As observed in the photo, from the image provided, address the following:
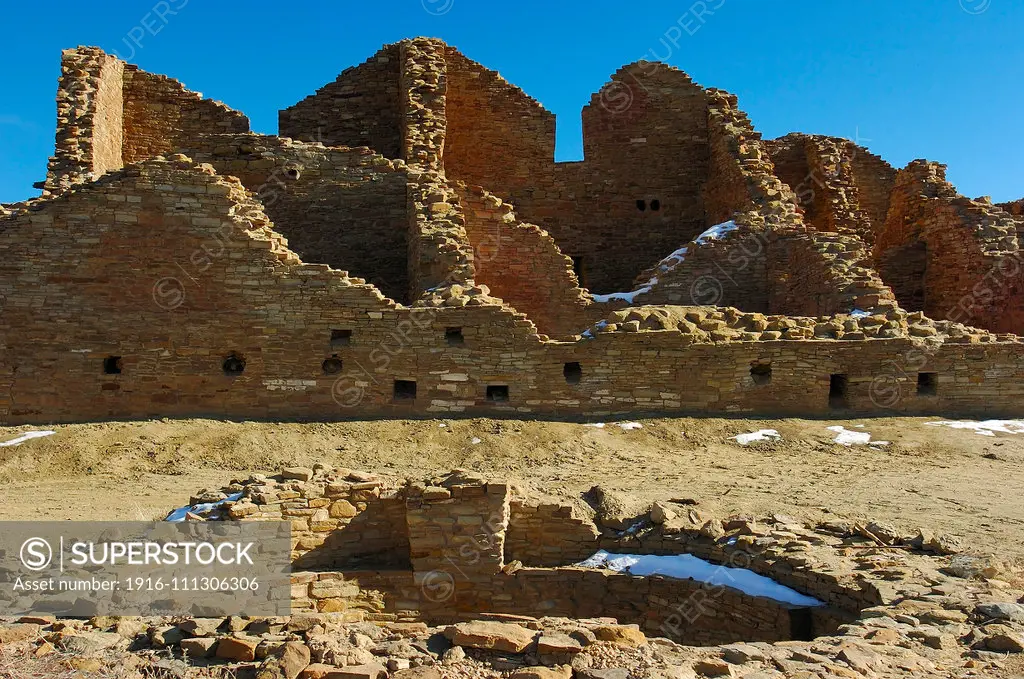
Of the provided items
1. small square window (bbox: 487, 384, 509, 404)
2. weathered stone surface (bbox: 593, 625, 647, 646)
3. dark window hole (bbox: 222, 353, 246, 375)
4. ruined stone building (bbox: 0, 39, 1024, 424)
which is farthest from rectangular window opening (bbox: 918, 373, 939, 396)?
dark window hole (bbox: 222, 353, 246, 375)

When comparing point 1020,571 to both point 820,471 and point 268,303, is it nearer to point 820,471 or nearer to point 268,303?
point 820,471

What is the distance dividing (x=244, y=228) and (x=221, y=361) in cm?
219

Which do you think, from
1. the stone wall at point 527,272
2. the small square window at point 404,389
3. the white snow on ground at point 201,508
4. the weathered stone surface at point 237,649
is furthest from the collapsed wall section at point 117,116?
the weathered stone surface at point 237,649

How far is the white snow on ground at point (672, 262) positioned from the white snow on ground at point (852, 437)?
185 inches

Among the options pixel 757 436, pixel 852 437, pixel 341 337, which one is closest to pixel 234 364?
pixel 341 337

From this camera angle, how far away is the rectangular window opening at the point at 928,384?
43.1 feet

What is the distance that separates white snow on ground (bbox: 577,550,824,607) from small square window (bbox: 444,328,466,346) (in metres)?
5.43

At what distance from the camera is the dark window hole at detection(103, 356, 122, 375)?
1270 centimetres

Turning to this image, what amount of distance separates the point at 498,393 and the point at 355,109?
987 centimetres

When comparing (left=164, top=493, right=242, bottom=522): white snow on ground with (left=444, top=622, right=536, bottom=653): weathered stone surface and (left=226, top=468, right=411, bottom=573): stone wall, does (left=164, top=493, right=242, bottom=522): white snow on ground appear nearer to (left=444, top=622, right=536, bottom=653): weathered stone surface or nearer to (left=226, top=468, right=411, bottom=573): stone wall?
(left=226, top=468, right=411, bottom=573): stone wall

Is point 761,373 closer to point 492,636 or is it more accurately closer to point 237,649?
point 492,636

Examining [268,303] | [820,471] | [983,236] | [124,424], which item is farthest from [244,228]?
[983,236]

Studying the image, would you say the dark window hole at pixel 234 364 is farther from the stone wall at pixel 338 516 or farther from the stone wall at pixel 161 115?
the stone wall at pixel 161 115

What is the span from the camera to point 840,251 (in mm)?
15227
